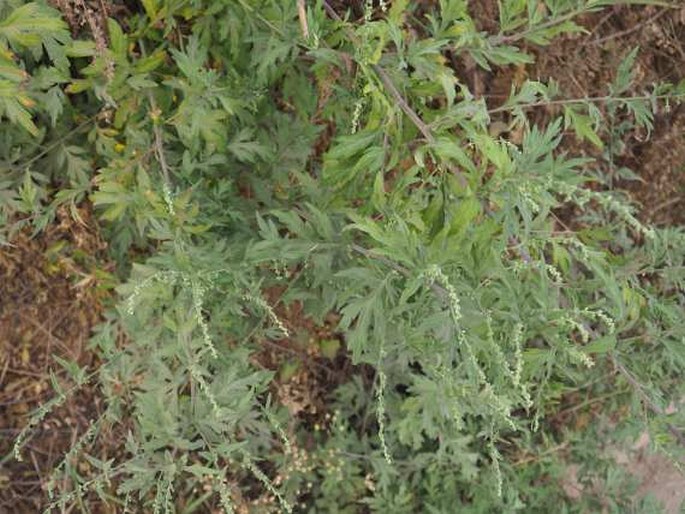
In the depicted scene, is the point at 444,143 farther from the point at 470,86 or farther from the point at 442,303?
the point at 470,86

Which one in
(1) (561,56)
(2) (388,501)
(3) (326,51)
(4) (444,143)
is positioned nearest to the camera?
(4) (444,143)

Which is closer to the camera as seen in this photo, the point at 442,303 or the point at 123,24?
the point at 442,303

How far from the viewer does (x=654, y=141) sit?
4.11 meters

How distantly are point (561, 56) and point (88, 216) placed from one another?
232 centimetres

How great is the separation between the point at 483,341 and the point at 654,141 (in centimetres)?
250

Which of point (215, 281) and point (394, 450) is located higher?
point (215, 281)

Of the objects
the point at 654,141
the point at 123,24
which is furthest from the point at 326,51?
A: the point at 654,141

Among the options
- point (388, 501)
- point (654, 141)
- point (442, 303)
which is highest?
point (442, 303)

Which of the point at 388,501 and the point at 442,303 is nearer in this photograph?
→ the point at 442,303

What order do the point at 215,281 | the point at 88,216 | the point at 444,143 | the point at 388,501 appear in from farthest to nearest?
the point at 388,501
the point at 88,216
the point at 215,281
the point at 444,143

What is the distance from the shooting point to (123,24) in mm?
2910

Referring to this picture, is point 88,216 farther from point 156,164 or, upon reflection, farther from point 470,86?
point 470,86

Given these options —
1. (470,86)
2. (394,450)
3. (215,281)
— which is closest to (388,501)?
(394,450)

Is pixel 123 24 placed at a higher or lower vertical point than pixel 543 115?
higher
